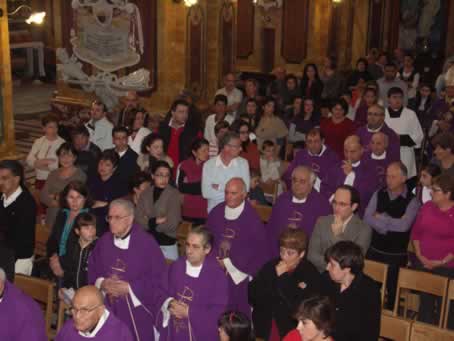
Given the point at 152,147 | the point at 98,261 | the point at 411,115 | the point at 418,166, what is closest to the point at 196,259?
the point at 98,261

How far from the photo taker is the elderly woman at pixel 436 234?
626 centimetres

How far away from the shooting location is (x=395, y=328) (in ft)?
17.6

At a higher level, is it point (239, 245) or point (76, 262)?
point (239, 245)

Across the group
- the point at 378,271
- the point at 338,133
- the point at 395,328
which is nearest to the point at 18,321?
the point at 395,328

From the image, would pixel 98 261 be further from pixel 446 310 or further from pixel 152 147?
pixel 446 310

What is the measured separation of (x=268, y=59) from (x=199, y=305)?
16604mm

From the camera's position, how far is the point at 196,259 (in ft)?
17.3

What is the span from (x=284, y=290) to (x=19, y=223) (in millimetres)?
2549

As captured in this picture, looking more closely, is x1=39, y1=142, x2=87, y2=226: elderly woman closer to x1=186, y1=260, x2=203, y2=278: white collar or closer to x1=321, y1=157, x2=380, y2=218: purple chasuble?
x1=186, y1=260, x2=203, y2=278: white collar

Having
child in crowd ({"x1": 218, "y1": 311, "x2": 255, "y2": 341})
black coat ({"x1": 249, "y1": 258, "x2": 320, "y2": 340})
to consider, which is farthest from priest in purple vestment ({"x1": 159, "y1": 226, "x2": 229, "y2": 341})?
child in crowd ({"x1": 218, "y1": 311, "x2": 255, "y2": 341})

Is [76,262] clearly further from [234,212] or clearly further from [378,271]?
[378,271]

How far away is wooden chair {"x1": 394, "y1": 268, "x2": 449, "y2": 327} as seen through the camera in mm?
5977

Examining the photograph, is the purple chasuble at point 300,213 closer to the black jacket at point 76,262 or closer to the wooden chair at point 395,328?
the wooden chair at point 395,328

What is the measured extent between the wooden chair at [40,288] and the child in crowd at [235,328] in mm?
1950
